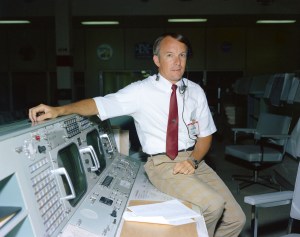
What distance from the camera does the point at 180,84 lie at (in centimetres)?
201

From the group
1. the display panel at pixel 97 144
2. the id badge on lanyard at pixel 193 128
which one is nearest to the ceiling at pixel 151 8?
the id badge on lanyard at pixel 193 128

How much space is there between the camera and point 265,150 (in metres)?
3.98

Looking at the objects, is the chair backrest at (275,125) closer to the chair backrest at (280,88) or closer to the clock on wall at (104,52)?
the chair backrest at (280,88)

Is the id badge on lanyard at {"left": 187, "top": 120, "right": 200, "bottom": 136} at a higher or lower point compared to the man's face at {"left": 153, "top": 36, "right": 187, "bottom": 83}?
lower

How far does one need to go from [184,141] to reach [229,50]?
8.48 m

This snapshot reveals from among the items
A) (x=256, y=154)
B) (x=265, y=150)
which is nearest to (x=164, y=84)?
(x=256, y=154)

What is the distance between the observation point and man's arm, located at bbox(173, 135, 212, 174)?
1.75m

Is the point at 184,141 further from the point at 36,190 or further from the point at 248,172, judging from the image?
the point at 248,172

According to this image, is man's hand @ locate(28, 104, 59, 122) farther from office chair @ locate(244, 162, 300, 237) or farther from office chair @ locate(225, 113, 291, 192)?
office chair @ locate(225, 113, 291, 192)

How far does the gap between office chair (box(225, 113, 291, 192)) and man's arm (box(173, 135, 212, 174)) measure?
1978 mm

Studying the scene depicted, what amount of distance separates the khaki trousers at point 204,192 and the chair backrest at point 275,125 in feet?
7.37

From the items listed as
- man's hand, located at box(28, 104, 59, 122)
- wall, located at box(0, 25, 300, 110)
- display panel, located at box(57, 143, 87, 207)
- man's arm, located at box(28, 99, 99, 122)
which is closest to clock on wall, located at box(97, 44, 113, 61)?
wall, located at box(0, 25, 300, 110)

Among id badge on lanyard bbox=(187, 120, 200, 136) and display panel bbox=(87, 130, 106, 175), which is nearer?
display panel bbox=(87, 130, 106, 175)

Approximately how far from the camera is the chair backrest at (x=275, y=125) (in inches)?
160
